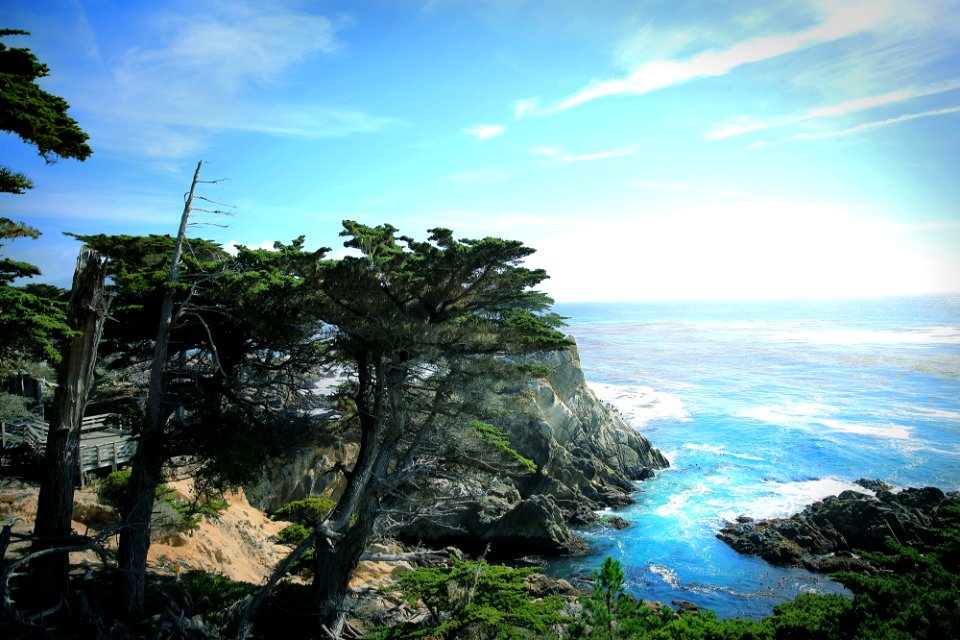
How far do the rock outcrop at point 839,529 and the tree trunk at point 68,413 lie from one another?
891 inches

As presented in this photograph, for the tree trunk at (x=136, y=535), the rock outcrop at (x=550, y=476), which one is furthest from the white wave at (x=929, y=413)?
the tree trunk at (x=136, y=535)

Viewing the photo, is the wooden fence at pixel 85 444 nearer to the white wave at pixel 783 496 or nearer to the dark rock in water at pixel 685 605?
the dark rock in water at pixel 685 605

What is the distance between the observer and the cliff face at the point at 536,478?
16612 millimetres

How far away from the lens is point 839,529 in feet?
72.4

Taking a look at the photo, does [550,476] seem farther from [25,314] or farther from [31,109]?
[31,109]

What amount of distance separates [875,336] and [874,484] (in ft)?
274

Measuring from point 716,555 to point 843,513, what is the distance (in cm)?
584

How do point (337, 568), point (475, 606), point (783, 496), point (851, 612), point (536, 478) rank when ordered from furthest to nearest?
point (783, 496), point (536, 478), point (337, 568), point (475, 606), point (851, 612)

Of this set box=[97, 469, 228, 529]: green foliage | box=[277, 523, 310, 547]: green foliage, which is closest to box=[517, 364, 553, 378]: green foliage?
box=[277, 523, 310, 547]: green foliage

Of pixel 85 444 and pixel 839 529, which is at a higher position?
pixel 85 444

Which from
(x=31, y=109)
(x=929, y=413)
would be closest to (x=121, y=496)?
(x=31, y=109)

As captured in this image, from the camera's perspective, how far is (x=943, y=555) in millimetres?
9281

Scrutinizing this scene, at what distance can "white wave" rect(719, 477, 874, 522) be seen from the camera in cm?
2520

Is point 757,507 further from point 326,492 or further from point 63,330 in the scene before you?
point 63,330
